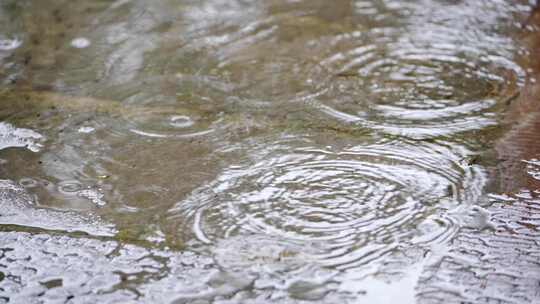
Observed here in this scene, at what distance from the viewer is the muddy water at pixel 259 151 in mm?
2447

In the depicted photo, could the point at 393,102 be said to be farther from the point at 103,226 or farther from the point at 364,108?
the point at 103,226

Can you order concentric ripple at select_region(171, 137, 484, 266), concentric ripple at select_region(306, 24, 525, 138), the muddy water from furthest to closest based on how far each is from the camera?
concentric ripple at select_region(306, 24, 525, 138) < concentric ripple at select_region(171, 137, 484, 266) < the muddy water

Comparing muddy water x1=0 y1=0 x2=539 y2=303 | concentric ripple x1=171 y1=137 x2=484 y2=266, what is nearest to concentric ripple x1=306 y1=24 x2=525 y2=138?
muddy water x1=0 y1=0 x2=539 y2=303

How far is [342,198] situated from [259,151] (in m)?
0.51

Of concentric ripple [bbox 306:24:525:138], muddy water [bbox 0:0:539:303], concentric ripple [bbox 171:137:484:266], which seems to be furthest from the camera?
concentric ripple [bbox 306:24:525:138]

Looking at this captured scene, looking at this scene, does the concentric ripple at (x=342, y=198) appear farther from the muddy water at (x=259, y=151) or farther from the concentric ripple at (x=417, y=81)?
the concentric ripple at (x=417, y=81)

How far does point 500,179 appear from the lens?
2895 millimetres

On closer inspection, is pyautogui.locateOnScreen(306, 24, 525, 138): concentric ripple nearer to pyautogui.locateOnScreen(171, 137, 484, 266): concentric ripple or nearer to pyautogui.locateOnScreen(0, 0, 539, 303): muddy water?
pyautogui.locateOnScreen(0, 0, 539, 303): muddy water

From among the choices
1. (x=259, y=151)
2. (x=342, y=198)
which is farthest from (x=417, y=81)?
(x=342, y=198)

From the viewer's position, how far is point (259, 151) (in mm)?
3139

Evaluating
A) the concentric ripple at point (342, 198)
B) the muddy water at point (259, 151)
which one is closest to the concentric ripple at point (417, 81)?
the muddy water at point (259, 151)

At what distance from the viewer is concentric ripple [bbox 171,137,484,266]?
8.50ft

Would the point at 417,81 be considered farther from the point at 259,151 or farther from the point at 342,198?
the point at 342,198

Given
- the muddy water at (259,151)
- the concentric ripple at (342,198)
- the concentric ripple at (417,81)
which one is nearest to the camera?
the muddy water at (259,151)
